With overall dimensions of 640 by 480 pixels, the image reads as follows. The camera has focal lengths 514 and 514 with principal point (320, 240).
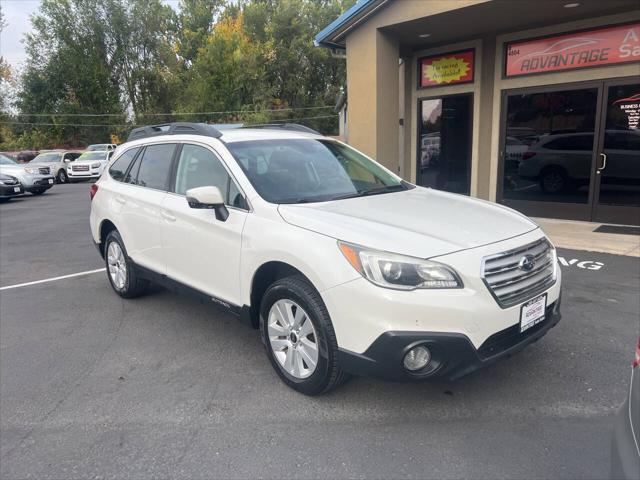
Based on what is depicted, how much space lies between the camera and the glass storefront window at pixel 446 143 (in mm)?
10773

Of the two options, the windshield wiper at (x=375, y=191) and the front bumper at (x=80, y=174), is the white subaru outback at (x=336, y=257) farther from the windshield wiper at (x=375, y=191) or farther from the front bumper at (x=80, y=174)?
the front bumper at (x=80, y=174)

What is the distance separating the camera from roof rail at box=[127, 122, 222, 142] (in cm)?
436

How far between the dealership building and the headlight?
6.60 metres

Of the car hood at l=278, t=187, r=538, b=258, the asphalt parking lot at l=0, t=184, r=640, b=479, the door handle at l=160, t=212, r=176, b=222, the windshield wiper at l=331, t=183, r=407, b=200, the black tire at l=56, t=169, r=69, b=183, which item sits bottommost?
the black tire at l=56, t=169, r=69, b=183

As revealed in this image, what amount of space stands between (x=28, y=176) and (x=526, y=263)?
19424 mm

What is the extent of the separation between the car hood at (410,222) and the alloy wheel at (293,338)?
1.93 feet

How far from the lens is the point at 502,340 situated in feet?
9.93

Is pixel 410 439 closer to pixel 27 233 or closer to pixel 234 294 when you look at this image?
pixel 234 294

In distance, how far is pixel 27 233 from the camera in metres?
10.5

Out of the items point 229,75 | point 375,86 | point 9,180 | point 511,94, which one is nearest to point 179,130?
point 375,86

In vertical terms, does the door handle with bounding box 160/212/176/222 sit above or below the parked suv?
above

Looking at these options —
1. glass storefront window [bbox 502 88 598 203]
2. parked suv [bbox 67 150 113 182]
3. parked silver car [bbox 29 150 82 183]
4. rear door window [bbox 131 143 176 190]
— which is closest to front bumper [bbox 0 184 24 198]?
parked suv [bbox 67 150 113 182]

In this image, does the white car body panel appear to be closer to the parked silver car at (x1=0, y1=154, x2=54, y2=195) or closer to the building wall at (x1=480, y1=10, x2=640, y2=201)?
the building wall at (x1=480, y1=10, x2=640, y2=201)

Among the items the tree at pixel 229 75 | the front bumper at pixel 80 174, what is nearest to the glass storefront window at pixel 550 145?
the front bumper at pixel 80 174
